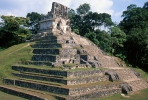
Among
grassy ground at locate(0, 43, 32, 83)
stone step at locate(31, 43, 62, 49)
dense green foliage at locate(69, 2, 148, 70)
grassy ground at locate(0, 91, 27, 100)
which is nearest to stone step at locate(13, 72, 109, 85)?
grassy ground at locate(0, 43, 32, 83)

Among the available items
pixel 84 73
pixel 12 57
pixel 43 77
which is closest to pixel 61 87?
pixel 43 77

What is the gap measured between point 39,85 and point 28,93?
54.9 inches

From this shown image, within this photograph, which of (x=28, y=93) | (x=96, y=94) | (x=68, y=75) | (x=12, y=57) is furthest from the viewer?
(x=12, y=57)

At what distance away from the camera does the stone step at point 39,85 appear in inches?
723

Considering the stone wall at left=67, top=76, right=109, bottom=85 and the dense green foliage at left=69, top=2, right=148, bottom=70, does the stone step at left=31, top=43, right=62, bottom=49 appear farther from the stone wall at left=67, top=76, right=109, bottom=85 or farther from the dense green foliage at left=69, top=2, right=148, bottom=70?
the dense green foliage at left=69, top=2, right=148, bottom=70

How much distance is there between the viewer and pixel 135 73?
28469mm

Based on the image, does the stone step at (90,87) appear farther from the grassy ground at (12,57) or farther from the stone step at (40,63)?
the grassy ground at (12,57)

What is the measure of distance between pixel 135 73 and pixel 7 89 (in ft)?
52.0

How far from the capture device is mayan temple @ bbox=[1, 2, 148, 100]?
18938 millimetres

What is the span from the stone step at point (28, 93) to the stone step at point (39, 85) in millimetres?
424

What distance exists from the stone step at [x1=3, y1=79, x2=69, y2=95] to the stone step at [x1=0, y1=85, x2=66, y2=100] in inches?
16.7

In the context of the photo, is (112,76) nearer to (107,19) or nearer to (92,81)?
(92,81)

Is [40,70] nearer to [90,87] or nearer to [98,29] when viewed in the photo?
[90,87]

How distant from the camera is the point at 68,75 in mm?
19922
